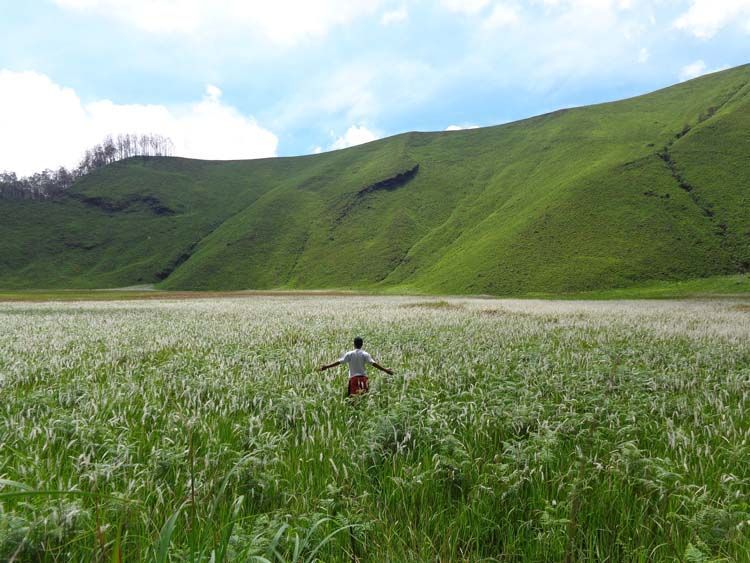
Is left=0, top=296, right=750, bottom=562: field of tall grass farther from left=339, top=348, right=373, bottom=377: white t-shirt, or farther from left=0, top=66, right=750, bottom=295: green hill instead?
left=0, top=66, right=750, bottom=295: green hill

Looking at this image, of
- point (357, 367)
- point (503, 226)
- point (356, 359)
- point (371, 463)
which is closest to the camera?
point (371, 463)

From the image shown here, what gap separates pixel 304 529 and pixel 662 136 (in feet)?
576

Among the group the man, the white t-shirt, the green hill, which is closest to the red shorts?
the man

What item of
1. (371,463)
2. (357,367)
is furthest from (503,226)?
(371,463)

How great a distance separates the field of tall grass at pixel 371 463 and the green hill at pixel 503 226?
277 feet

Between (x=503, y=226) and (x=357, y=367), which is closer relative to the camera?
(x=357, y=367)

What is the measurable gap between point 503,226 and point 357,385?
124585 millimetres

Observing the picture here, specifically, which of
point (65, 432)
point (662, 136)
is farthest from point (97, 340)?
point (662, 136)

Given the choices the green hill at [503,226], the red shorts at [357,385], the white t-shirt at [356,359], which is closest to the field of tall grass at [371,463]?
the red shorts at [357,385]

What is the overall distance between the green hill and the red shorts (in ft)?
279

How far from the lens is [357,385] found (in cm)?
859

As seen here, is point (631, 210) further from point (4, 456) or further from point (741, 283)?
point (4, 456)

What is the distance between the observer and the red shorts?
856 centimetres

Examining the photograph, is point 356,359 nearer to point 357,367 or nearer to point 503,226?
point 357,367
